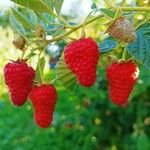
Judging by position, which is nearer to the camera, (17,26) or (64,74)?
(17,26)

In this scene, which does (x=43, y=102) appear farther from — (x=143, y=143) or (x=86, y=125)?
(x=86, y=125)

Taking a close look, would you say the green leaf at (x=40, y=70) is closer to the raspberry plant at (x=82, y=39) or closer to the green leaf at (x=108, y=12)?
the raspberry plant at (x=82, y=39)

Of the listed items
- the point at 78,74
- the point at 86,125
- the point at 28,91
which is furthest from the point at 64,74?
the point at 86,125

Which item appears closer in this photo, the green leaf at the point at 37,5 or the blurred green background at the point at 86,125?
the green leaf at the point at 37,5

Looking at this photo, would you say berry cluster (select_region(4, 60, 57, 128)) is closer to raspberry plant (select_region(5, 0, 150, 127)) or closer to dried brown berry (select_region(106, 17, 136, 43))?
raspberry plant (select_region(5, 0, 150, 127))

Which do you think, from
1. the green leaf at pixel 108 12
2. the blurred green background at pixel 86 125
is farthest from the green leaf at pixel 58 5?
the blurred green background at pixel 86 125

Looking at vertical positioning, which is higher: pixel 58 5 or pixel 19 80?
pixel 58 5

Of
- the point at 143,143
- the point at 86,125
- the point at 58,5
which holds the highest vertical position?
the point at 58,5
